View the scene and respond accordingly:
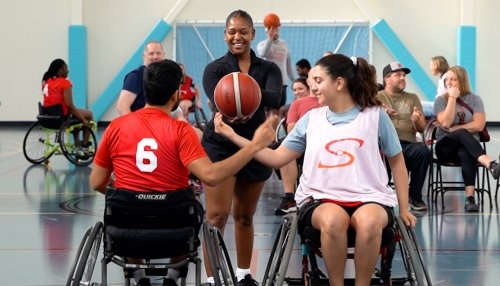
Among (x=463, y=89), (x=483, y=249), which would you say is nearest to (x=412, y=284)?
(x=483, y=249)

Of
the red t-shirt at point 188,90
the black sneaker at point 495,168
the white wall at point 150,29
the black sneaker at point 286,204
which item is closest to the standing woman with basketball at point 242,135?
the black sneaker at point 286,204

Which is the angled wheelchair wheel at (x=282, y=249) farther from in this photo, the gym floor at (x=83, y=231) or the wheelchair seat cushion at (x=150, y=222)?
the gym floor at (x=83, y=231)

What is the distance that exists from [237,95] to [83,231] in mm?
2923

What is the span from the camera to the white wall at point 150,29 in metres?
19.0

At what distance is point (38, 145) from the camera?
1349cm

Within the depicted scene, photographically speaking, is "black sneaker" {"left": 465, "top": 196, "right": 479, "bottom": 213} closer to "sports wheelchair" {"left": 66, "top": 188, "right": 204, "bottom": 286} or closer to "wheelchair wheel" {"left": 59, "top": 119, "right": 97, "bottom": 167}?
"sports wheelchair" {"left": 66, "top": 188, "right": 204, "bottom": 286}

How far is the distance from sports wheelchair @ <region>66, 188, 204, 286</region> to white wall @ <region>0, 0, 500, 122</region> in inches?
583

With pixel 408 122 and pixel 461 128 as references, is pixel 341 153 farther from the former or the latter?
pixel 461 128

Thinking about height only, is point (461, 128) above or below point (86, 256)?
above

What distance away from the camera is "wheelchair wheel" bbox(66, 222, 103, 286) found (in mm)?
4121

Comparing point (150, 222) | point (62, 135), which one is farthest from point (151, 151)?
point (62, 135)

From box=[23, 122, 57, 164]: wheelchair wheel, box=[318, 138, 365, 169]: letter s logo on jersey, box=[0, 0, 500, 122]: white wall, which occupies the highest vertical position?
box=[0, 0, 500, 122]: white wall

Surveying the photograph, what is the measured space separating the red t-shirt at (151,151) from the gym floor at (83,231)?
60.9 inches

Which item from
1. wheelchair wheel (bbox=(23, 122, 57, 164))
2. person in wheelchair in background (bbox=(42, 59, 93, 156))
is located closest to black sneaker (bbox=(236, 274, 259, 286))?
person in wheelchair in background (bbox=(42, 59, 93, 156))
